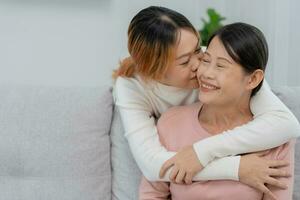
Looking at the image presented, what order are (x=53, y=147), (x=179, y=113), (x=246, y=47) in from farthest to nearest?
(x=53, y=147) < (x=179, y=113) < (x=246, y=47)

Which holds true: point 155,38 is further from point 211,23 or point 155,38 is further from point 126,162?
point 211,23

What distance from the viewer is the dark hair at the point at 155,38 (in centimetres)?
132

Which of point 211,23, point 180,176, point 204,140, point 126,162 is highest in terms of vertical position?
point 211,23

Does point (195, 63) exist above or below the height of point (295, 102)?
above

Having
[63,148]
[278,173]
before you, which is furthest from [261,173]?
[63,148]

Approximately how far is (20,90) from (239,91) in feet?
2.73

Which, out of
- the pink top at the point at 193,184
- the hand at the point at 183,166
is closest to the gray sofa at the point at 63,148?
the pink top at the point at 193,184

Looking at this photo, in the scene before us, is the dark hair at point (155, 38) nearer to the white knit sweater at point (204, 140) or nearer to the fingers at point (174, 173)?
the white knit sweater at point (204, 140)

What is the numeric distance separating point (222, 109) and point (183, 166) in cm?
22

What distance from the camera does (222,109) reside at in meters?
1.35

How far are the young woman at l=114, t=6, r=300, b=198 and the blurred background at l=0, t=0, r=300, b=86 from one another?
93cm

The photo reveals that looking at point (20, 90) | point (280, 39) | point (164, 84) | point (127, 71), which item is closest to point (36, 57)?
point (20, 90)

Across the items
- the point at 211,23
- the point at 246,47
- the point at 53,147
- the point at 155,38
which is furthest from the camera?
the point at 211,23

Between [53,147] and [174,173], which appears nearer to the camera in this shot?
[174,173]
